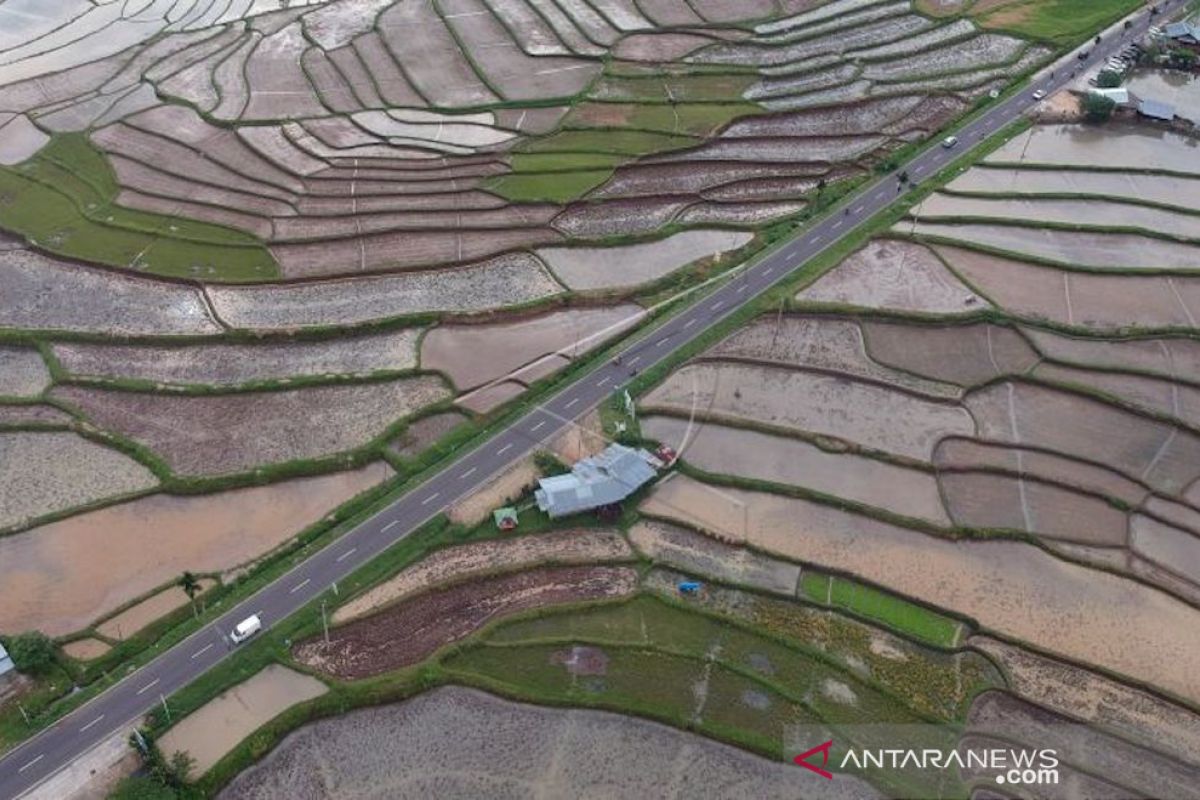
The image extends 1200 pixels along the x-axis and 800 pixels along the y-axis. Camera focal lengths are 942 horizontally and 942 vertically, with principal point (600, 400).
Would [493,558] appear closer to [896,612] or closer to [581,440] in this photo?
[581,440]

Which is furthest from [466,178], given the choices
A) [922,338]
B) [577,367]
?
[922,338]

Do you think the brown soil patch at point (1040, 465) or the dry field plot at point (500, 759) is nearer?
the dry field plot at point (500, 759)

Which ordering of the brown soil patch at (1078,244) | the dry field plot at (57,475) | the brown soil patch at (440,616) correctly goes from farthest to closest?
the brown soil patch at (1078,244) < the dry field plot at (57,475) < the brown soil patch at (440,616)

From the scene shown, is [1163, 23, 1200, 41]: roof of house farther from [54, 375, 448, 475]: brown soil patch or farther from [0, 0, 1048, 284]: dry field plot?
[54, 375, 448, 475]: brown soil patch

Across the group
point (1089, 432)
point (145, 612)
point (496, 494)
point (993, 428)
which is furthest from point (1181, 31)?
point (145, 612)

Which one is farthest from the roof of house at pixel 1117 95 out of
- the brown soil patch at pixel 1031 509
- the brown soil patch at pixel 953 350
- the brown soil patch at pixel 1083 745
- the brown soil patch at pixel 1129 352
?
the brown soil patch at pixel 1083 745

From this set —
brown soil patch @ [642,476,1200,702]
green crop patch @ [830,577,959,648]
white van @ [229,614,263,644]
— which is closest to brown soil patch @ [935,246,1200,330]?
brown soil patch @ [642,476,1200,702]

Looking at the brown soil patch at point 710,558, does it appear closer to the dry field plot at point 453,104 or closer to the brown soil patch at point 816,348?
the brown soil patch at point 816,348
